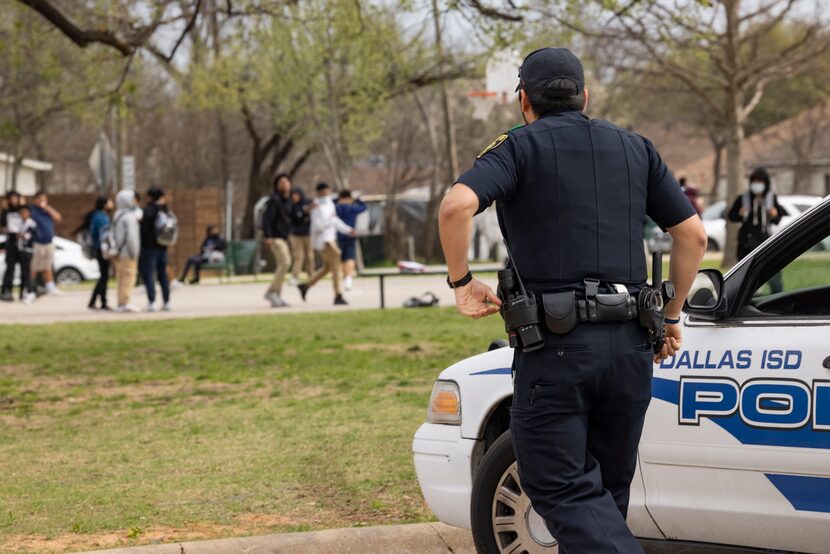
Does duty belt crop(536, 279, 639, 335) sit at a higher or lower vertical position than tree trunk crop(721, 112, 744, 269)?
lower

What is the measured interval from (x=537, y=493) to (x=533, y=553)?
3.07ft

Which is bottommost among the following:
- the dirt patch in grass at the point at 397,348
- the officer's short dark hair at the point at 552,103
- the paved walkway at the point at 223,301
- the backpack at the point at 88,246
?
the dirt patch in grass at the point at 397,348

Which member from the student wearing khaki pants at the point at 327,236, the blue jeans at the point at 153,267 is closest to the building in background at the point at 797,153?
the student wearing khaki pants at the point at 327,236

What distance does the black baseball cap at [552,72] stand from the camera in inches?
162

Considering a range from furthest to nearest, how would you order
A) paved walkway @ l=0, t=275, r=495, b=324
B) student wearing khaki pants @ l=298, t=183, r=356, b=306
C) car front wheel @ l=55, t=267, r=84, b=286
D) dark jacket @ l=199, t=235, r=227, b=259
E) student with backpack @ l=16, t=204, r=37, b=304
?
car front wheel @ l=55, t=267, r=84, b=286, dark jacket @ l=199, t=235, r=227, b=259, student with backpack @ l=16, t=204, r=37, b=304, student wearing khaki pants @ l=298, t=183, r=356, b=306, paved walkway @ l=0, t=275, r=495, b=324

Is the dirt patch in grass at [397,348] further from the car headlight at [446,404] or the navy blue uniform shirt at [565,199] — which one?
the navy blue uniform shirt at [565,199]

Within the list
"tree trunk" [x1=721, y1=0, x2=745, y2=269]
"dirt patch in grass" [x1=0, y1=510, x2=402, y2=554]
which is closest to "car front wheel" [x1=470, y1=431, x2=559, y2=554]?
"dirt patch in grass" [x1=0, y1=510, x2=402, y2=554]

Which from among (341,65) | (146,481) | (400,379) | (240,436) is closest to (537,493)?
(146,481)

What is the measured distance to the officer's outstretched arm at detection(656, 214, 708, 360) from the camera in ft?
14.1

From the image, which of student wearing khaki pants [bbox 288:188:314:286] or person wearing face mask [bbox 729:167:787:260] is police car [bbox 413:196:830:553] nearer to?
person wearing face mask [bbox 729:167:787:260]

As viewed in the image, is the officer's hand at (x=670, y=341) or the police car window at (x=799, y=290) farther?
the police car window at (x=799, y=290)

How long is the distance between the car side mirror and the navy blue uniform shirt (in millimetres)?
761

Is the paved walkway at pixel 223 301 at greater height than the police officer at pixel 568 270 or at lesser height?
lesser

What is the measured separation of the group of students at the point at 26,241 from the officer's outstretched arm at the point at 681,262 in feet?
63.2
